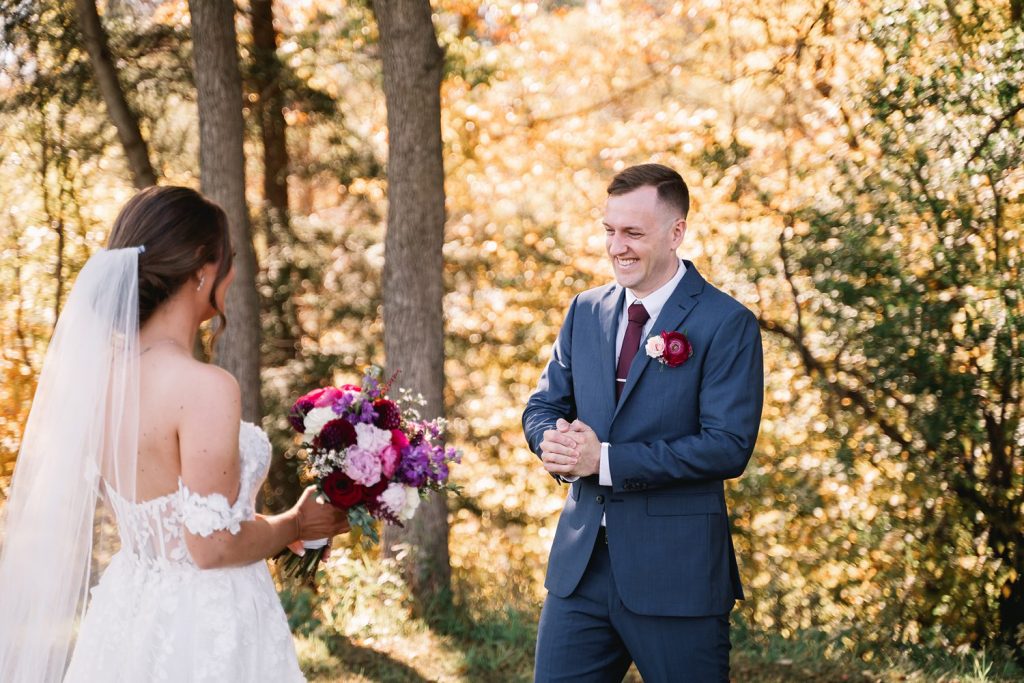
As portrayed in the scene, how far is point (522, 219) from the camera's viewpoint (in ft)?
35.4

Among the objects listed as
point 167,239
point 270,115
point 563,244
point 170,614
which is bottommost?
point 170,614

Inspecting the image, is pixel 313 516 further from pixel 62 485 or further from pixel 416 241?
pixel 416 241

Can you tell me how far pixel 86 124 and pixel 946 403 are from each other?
7.28m

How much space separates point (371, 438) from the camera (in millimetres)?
2891

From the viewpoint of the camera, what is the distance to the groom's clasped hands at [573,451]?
9.87ft

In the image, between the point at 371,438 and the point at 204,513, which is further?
the point at 371,438

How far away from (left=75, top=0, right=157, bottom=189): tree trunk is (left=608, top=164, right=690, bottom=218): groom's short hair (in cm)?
579

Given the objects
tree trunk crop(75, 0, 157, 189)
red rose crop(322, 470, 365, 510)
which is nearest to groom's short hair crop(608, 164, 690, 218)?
red rose crop(322, 470, 365, 510)

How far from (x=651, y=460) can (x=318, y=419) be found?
995mm

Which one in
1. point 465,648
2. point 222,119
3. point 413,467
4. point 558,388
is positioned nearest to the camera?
point 413,467

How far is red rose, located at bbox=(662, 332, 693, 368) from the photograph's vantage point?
3.01m

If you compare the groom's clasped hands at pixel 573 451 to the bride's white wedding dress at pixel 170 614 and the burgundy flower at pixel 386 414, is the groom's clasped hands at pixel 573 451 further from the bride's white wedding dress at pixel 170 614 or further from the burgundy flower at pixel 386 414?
the bride's white wedding dress at pixel 170 614

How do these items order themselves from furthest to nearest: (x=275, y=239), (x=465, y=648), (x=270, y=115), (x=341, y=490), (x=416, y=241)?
(x=275, y=239)
(x=270, y=115)
(x=416, y=241)
(x=465, y=648)
(x=341, y=490)

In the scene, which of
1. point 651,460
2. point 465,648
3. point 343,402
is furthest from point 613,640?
point 465,648
